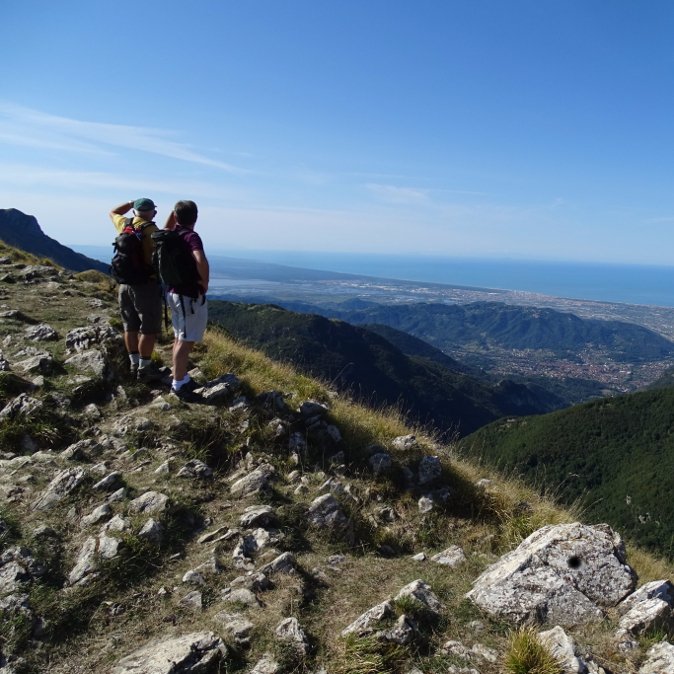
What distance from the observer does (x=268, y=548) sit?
5184mm

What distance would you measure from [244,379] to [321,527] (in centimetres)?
375

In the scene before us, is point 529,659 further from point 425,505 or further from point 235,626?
point 425,505

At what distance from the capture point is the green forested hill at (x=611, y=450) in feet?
213

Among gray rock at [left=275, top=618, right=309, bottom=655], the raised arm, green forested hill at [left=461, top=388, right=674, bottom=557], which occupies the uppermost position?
the raised arm

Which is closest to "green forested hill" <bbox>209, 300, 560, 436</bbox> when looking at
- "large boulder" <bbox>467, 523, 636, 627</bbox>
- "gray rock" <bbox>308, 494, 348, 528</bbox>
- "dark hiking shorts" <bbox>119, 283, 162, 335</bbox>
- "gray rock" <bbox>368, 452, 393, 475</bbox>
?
"dark hiking shorts" <bbox>119, 283, 162, 335</bbox>

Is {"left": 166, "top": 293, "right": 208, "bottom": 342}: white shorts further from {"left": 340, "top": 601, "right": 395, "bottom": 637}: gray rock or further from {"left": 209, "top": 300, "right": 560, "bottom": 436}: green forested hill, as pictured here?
{"left": 209, "top": 300, "right": 560, "bottom": 436}: green forested hill

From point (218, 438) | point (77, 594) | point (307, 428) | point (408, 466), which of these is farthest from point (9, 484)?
point (408, 466)

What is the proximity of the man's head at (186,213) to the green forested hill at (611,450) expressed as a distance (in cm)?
6573

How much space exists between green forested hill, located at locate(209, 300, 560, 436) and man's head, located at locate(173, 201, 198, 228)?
116024 millimetres

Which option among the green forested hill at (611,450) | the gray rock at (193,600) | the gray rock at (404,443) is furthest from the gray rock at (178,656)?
the green forested hill at (611,450)

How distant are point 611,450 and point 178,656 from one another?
9836cm

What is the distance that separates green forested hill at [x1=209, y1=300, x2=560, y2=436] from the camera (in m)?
135

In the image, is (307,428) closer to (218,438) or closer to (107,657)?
(218,438)

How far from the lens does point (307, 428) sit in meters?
7.80
